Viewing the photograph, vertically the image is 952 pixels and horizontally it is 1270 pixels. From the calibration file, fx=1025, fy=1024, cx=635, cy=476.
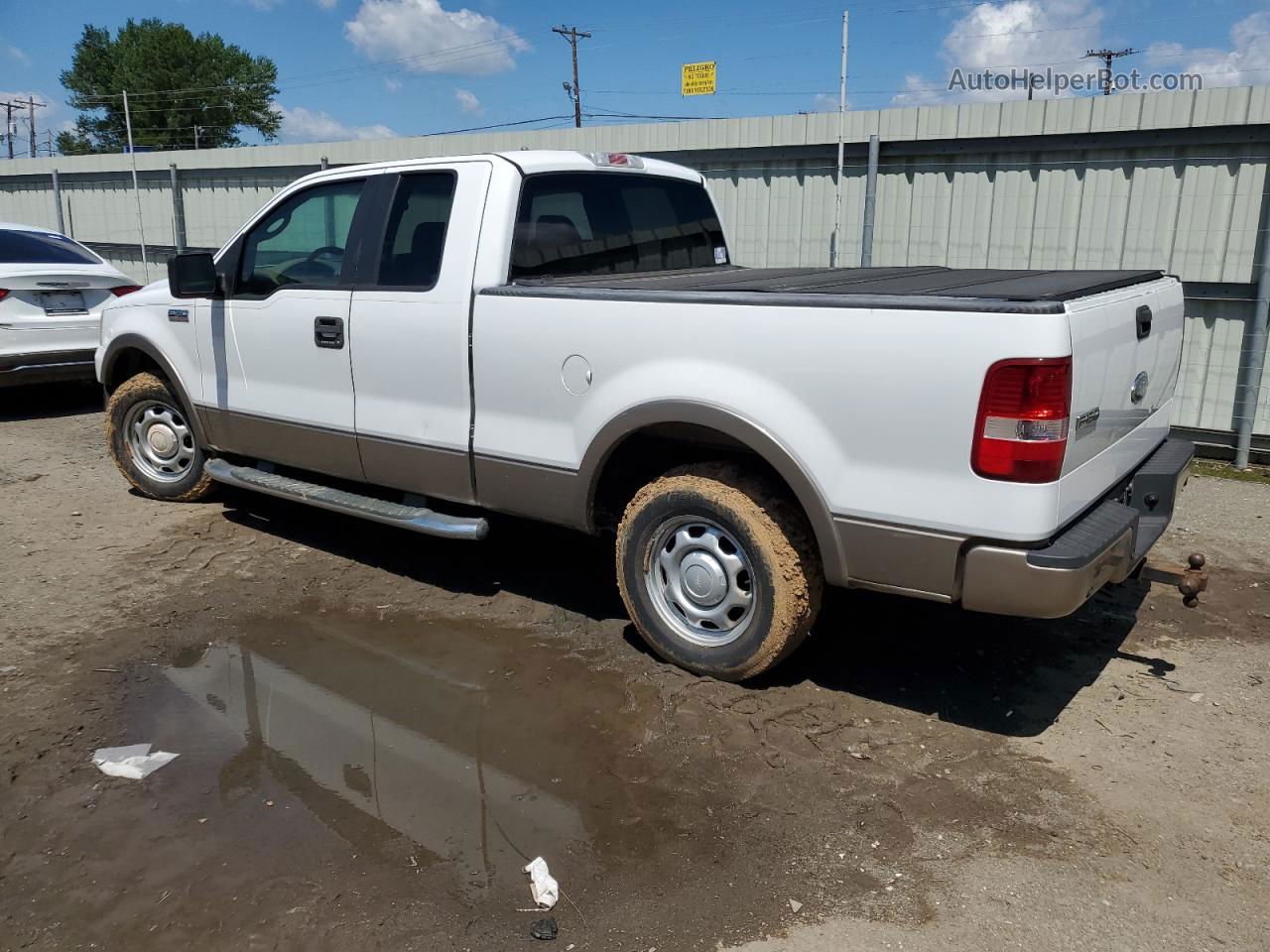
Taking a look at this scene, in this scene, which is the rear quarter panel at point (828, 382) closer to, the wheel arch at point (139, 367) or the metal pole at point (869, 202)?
the wheel arch at point (139, 367)

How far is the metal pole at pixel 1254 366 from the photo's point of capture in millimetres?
7445

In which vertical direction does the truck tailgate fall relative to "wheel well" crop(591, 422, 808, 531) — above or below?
above

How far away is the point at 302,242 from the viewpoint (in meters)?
5.39

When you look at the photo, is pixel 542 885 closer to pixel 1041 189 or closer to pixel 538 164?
pixel 538 164

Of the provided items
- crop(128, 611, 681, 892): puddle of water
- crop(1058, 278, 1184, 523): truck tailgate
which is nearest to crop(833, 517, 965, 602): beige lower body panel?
crop(1058, 278, 1184, 523): truck tailgate

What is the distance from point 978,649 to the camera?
15.0 ft

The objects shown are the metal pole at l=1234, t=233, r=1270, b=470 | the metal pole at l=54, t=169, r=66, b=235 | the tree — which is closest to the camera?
the metal pole at l=1234, t=233, r=1270, b=470

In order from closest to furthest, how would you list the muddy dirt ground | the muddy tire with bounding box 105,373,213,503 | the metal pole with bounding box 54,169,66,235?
the muddy dirt ground, the muddy tire with bounding box 105,373,213,503, the metal pole with bounding box 54,169,66,235

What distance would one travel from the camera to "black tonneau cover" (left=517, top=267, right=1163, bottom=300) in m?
3.52

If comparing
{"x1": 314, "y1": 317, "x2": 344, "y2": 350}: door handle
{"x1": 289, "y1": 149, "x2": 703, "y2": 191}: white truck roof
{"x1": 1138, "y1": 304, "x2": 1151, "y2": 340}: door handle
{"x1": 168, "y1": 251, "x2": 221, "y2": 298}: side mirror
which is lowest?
{"x1": 314, "y1": 317, "x2": 344, "y2": 350}: door handle

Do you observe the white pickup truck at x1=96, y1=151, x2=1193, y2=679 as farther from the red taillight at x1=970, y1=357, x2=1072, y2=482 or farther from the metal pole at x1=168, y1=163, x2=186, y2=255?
the metal pole at x1=168, y1=163, x2=186, y2=255

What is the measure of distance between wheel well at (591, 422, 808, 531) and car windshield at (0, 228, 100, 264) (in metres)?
7.16

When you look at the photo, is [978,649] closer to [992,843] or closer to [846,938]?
[992,843]

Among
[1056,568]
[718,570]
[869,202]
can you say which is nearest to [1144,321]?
[1056,568]
